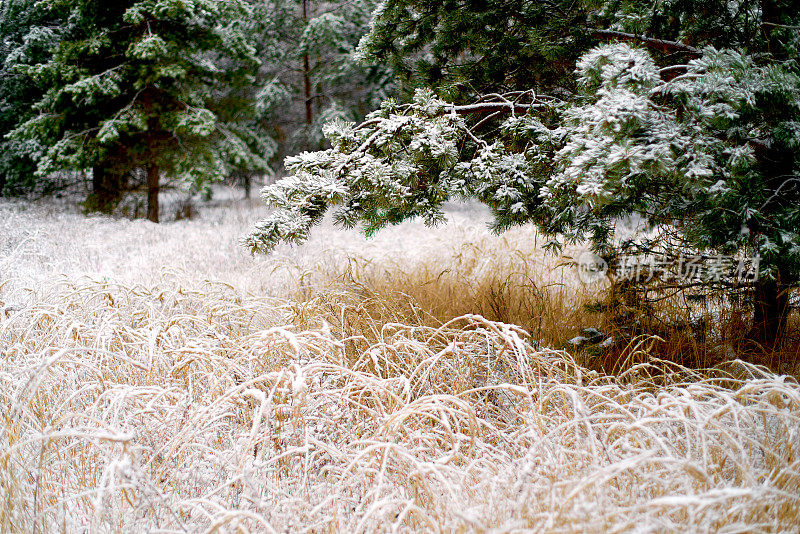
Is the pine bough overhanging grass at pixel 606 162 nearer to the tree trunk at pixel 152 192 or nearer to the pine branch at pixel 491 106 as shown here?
the pine branch at pixel 491 106

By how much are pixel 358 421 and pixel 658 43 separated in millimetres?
2475

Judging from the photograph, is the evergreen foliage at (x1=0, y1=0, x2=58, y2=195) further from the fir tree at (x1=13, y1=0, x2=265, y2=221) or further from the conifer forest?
the conifer forest

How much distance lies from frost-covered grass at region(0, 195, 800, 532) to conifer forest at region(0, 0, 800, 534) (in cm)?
2

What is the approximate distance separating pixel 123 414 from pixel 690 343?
2.84m

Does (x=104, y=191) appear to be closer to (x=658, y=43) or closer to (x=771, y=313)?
(x=658, y=43)

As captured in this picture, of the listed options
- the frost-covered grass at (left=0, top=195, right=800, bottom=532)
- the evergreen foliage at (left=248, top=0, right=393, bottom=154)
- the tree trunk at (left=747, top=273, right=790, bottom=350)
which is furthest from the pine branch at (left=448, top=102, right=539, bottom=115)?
the evergreen foliage at (left=248, top=0, right=393, bottom=154)

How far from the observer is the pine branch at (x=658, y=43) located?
102 inches

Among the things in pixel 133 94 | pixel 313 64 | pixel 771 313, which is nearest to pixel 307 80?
pixel 313 64

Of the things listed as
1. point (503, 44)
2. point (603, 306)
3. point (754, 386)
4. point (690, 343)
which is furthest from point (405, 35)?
point (754, 386)

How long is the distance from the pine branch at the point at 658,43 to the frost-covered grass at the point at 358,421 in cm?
162

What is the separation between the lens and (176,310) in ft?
10.7

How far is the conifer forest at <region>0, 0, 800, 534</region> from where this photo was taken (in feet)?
4.89

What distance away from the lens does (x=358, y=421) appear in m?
2.04

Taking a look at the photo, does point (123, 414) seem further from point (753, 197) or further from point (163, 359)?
point (753, 197)
